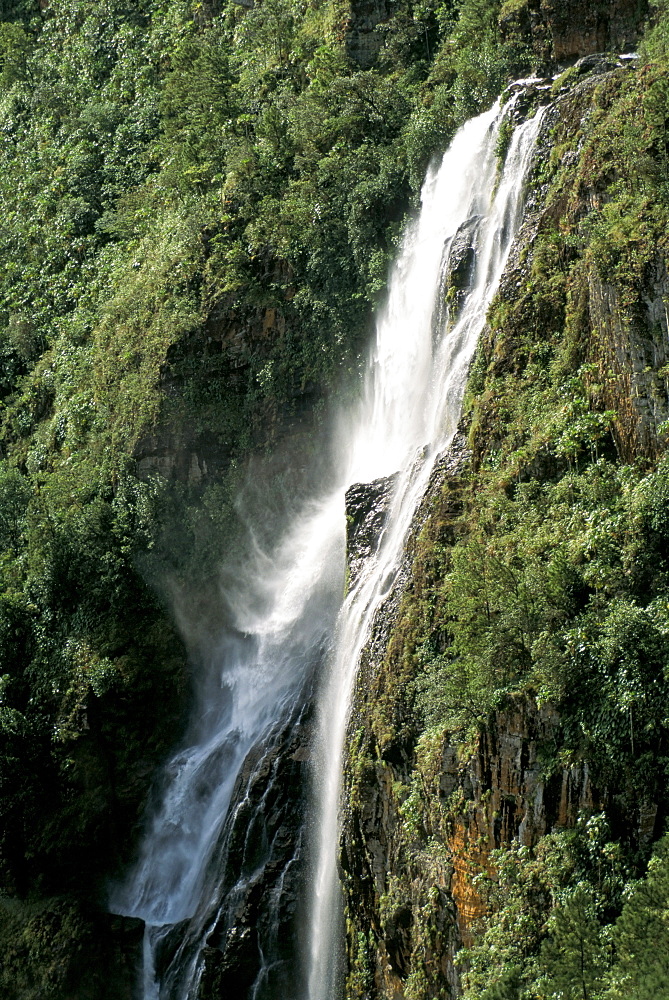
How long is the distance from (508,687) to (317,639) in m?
8.57

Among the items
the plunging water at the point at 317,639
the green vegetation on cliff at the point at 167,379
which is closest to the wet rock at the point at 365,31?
the green vegetation on cliff at the point at 167,379

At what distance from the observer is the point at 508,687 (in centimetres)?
1120

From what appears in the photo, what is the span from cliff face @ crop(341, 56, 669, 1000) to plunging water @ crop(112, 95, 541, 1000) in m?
1.14

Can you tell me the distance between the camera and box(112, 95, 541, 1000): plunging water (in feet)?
51.5

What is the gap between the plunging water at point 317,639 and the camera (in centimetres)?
1569

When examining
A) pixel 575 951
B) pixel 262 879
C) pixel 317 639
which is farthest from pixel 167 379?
pixel 575 951

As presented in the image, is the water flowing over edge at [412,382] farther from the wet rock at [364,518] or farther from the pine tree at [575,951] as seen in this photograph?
the pine tree at [575,951]

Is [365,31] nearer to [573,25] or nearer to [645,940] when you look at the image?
[573,25]

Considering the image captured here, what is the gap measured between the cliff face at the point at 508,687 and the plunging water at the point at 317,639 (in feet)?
3.74

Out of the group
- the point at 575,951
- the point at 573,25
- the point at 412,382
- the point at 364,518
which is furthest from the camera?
the point at 573,25

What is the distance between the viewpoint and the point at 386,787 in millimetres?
13406

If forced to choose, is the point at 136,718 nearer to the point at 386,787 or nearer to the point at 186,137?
the point at 386,787

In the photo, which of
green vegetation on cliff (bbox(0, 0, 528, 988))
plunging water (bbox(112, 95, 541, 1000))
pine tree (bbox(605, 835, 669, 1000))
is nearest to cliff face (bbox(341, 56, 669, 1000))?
pine tree (bbox(605, 835, 669, 1000))

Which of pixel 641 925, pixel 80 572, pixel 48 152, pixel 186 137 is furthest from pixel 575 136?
pixel 48 152
